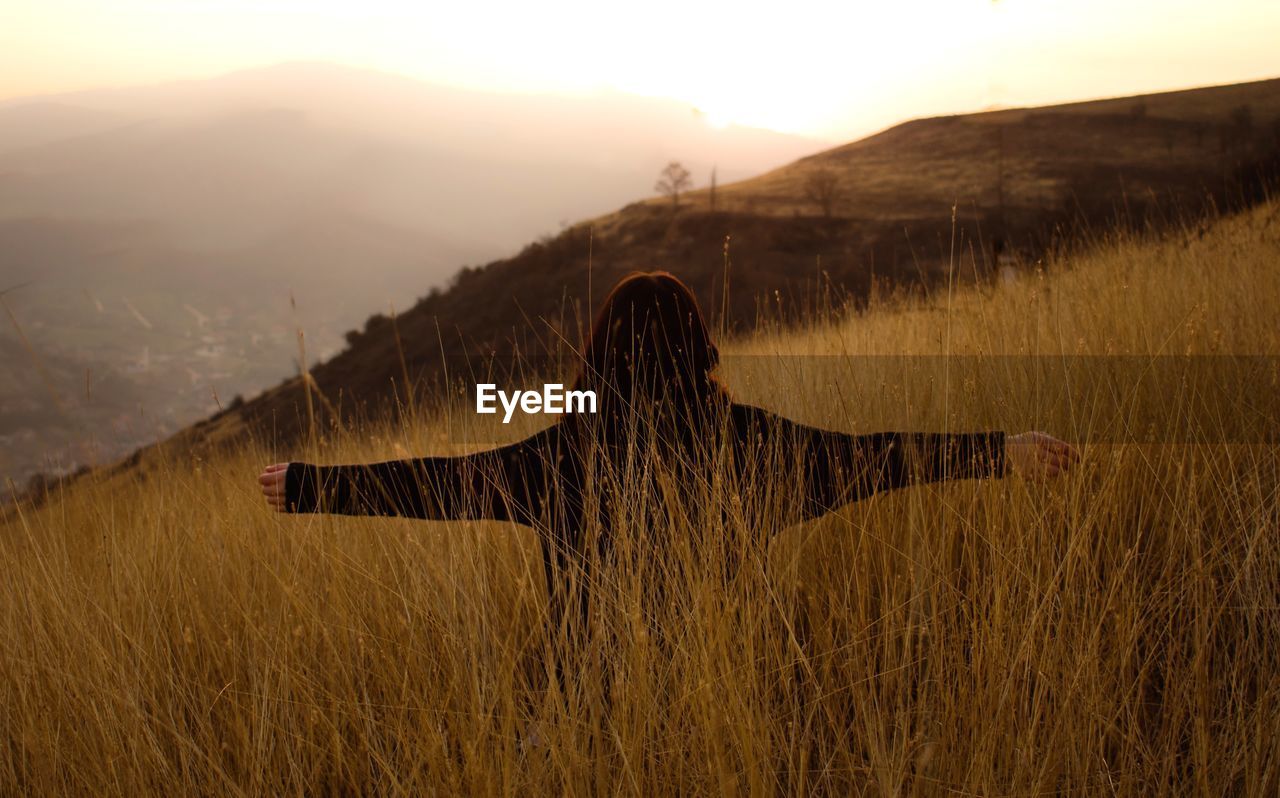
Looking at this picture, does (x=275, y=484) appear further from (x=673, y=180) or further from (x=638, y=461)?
(x=673, y=180)

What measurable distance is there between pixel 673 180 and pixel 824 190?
11854 mm

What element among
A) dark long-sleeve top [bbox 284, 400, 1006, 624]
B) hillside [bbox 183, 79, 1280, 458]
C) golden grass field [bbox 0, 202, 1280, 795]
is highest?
hillside [bbox 183, 79, 1280, 458]

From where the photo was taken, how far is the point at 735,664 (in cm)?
171

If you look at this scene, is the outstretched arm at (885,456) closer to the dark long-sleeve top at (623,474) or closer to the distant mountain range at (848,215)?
the dark long-sleeve top at (623,474)

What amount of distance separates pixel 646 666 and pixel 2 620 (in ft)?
7.48

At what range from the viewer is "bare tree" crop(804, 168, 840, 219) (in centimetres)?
3431

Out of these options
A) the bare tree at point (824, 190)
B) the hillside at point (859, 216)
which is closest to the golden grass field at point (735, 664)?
the hillside at point (859, 216)

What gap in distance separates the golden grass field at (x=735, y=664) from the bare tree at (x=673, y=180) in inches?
1700

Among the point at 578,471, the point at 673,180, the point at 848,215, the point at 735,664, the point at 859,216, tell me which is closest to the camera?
the point at 735,664

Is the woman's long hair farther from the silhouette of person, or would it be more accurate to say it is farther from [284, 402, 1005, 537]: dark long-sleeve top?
[284, 402, 1005, 537]: dark long-sleeve top

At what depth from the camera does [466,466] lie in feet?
6.88

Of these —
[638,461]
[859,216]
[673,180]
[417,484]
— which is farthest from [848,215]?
[417,484]

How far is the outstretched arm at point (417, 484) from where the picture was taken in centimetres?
209

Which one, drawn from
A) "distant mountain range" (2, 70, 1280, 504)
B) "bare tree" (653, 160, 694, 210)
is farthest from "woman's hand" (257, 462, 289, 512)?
"bare tree" (653, 160, 694, 210)
